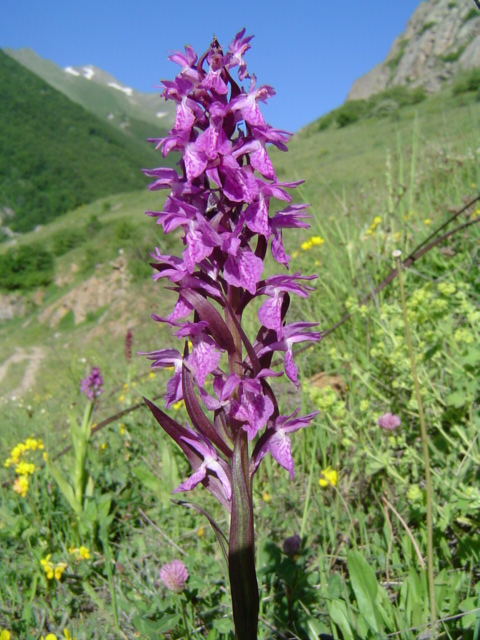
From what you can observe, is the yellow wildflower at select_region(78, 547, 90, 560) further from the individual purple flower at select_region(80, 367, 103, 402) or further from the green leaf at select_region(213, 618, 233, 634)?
the individual purple flower at select_region(80, 367, 103, 402)

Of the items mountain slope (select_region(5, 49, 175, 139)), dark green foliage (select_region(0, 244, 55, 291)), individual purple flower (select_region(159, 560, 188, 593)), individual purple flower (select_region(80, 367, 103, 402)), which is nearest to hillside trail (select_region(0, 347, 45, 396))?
individual purple flower (select_region(80, 367, 103, 402))

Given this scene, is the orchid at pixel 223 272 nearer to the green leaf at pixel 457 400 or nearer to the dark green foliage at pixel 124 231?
the green leaf at pixel 457 400

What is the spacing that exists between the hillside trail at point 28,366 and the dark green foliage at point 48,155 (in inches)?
2532

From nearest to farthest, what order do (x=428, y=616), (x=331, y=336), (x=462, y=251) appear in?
(x=428, y=616) < (x=331, y=336) < (x=462, y=251)

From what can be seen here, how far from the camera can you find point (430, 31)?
6053 centimetres

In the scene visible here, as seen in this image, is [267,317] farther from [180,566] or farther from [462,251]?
[462,251]

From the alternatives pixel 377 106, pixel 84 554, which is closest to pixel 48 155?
pixel 377 106

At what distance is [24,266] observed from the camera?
129 feet

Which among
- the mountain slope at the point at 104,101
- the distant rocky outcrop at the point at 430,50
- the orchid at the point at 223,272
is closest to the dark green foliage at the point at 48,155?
the distant rocky outcrop at the point at 430,50

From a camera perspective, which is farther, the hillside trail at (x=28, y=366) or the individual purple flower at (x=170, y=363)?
the hillside trail at (x=28, y=366)

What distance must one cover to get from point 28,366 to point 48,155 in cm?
7361

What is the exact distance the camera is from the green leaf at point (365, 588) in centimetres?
128

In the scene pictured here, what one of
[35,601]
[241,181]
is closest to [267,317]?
[241,181]

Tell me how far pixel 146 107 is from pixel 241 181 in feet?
657
